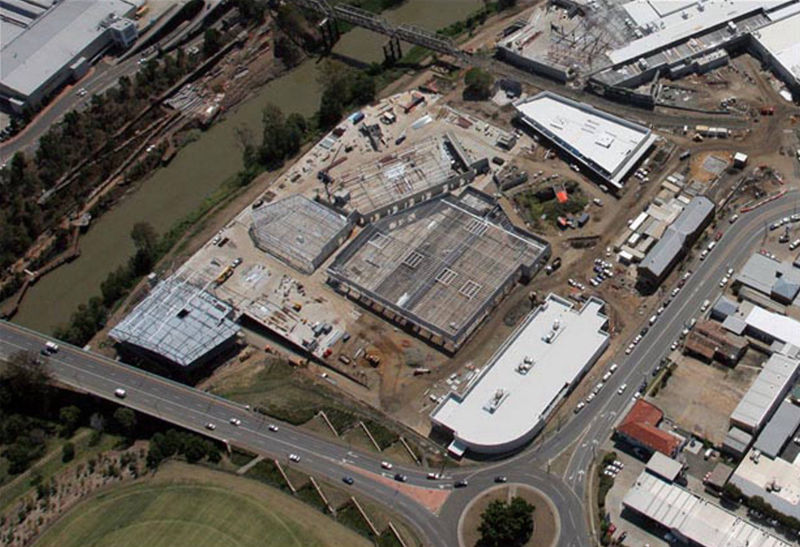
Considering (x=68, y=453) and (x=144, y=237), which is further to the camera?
(x=144, y=237)

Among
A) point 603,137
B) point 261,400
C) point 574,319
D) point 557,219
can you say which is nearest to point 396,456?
point 261,400

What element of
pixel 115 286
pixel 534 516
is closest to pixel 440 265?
pixel 534 516

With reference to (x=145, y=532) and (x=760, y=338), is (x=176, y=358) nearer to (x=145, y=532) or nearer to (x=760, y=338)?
(x=145, y=532)

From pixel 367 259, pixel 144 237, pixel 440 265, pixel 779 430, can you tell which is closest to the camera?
pixel 779 430

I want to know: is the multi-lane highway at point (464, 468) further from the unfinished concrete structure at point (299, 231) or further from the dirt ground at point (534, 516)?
the unfinished concrete structure at point (299, 231)

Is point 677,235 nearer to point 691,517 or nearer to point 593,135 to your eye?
point 593,135

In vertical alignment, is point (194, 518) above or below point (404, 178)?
below

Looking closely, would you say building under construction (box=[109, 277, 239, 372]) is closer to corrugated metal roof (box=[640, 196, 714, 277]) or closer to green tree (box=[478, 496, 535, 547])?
green tree (box=[478, 496, 535, 547])

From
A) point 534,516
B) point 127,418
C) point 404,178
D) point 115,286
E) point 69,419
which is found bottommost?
point 69,419
